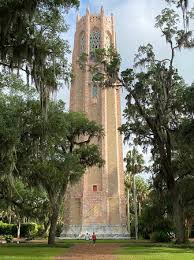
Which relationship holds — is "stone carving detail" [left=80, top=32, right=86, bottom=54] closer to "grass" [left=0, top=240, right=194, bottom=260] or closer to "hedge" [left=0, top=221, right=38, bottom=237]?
"hedge" [left=0, top=221, right=38, bottom=237]

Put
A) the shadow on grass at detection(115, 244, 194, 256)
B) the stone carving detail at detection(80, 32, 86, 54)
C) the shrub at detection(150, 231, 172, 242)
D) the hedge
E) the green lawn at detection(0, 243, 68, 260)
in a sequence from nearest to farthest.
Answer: the green lawn at detection(0, 243, 68, 260) < the shadow on grass at detection(115, 244, 194, 256) < the shrub at detection(150, 231, 172, 242) < the hedge < the stone carving detail at detection(80, 32, 86, 54)

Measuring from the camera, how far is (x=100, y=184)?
55469 mm

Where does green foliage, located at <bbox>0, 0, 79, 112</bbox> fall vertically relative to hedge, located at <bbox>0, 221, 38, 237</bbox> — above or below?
above

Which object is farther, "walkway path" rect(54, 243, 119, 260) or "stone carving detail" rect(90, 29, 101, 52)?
"stone carving detail" rect(90, 29, 101, 52)

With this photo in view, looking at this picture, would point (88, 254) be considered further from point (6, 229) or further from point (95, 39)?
point (95, 39)

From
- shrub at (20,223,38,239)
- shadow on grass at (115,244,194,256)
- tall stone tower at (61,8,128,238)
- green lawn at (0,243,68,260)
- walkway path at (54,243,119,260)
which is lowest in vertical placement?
walkway path at (54,243,119,260)

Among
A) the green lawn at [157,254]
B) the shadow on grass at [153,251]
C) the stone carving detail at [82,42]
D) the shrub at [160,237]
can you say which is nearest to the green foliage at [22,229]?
the shrub at [160,237]

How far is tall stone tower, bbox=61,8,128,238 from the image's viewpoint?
53.0 metres

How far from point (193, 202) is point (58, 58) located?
→ 70.7ft

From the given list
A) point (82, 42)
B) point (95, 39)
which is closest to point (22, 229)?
point (82, 42)

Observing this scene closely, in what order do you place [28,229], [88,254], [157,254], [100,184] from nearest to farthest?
Result: [157,254] < [88,254] < [100,184] < [28,229]

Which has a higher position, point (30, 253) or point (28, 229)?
point (28, 229)

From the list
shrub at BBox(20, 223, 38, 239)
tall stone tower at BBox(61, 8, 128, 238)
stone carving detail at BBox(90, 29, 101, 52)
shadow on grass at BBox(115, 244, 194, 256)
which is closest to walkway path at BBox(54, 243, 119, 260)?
shadow on grass at BBox(115, 244, 194, 256)

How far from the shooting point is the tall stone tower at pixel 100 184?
53.0m
